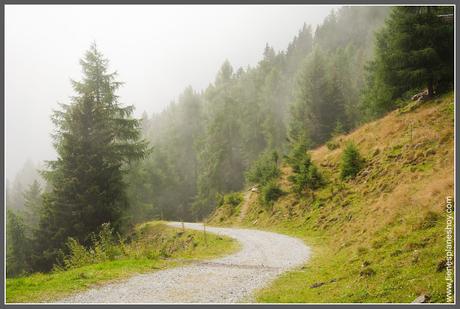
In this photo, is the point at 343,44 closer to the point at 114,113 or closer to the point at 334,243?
the point at 114,113

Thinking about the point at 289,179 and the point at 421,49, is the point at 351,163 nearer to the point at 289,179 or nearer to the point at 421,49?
the point at 289,179

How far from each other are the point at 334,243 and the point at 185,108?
161 feet

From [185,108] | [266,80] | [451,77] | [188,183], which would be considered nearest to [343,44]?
[266,80]

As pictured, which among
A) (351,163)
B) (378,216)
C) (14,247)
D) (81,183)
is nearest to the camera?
(378,216)

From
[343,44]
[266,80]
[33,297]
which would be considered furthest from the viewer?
[343,44]

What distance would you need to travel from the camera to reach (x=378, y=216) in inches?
583

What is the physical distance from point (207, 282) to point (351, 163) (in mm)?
15927

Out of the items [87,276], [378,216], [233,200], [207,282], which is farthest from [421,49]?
[87,276]

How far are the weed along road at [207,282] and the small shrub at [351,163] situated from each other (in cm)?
920

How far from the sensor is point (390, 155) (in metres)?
21.6

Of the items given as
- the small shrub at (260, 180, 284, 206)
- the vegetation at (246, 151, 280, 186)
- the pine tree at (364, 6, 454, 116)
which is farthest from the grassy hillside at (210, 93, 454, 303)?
the pine tree at (364, 6, 454, 116)

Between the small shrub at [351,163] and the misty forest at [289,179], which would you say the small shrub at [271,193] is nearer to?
the misty forest at [289,179]

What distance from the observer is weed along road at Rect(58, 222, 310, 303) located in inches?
327

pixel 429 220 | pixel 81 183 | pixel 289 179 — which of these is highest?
pixel 81 183
